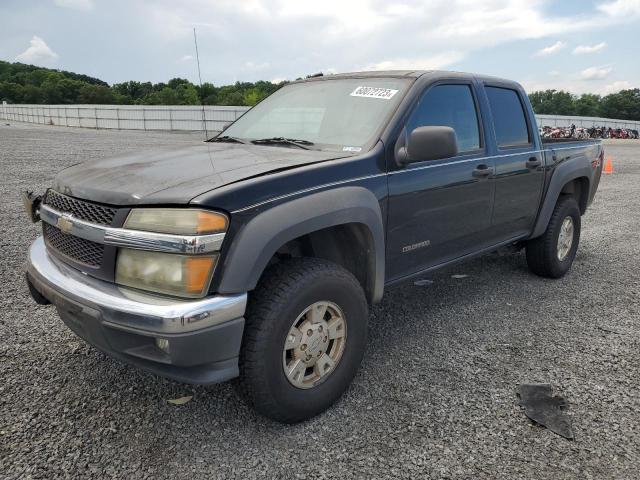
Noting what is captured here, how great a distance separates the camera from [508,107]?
421cm

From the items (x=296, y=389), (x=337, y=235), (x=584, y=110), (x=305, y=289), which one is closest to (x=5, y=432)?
(x=296, y=389)

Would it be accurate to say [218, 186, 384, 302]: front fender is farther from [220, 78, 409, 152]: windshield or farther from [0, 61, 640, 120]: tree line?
[0, 61, 640, 120]: tree line

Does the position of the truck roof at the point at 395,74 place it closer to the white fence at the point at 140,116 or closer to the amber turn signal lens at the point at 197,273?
the amber turn signal lens at the point at 197,273

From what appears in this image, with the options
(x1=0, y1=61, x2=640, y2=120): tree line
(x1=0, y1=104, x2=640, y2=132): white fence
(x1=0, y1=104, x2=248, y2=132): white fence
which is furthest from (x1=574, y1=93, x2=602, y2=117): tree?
(x1=0, y1=104, x2=248, y2=132): white fence

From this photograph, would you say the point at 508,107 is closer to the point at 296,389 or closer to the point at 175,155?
the point at 175,155

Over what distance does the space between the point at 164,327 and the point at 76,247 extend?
76 centimetres

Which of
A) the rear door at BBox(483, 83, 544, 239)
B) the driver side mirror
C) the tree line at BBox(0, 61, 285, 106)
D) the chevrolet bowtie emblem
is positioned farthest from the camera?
the tree line at BBox(0, 61, 285, 106)

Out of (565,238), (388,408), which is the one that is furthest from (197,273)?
(565,238)

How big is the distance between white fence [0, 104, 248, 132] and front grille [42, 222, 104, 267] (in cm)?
2956

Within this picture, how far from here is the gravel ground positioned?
221cm

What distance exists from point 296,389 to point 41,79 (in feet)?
357

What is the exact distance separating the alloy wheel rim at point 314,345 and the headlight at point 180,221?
2.00ft

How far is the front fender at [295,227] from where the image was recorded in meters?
2.12

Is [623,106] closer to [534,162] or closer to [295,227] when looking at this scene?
[534,162]
